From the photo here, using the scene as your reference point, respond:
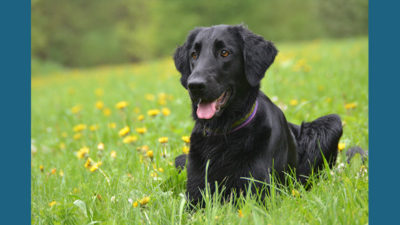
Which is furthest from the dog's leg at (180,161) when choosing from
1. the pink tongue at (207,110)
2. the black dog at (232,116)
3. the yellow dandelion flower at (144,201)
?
the yellow dandelion flower at (144,201)

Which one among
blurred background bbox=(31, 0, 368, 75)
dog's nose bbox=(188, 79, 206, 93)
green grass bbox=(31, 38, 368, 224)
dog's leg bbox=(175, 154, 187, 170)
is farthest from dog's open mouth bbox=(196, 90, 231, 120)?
blurred background bbox=(31, 0, 368, 75)

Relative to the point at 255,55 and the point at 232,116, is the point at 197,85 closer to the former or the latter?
the point at 232,116

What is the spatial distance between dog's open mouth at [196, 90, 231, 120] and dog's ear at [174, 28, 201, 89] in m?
0.42

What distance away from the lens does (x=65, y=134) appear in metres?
5.80

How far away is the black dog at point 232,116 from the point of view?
2.52 m

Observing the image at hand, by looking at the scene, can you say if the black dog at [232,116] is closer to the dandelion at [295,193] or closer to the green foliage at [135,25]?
the dandelion at [295,193]

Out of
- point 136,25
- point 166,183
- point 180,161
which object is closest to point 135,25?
point 136,25

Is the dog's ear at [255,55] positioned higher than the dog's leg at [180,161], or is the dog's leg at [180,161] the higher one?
the dog's ear at [255,55]

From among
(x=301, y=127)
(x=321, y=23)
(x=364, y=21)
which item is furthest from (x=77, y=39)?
(x=301, y=127)

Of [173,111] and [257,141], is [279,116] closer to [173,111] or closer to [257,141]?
[257,141]

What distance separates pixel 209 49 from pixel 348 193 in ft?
4.12

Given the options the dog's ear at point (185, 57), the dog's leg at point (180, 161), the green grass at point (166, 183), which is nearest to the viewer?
the green grass at point (166, 183)

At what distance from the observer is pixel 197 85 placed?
238 centimetres

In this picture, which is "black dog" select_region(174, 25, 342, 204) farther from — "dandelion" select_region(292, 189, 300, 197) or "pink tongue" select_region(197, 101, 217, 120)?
"dandelion" select_region(292, 189, 300, 197)
